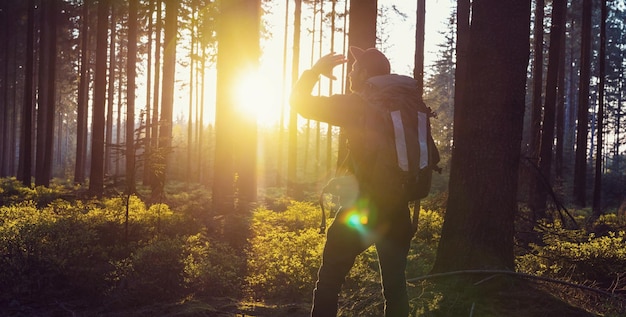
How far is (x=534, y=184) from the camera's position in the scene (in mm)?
13586

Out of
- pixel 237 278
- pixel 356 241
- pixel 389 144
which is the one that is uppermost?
pixel 389 144

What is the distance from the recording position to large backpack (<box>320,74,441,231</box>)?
121 inches

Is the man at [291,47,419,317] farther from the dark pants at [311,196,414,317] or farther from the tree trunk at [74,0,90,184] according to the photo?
the tree trunk at [74,0,90,184]

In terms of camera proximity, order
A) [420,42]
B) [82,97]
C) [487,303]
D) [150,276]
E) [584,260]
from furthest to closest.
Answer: [82,97] → [420,42] → [150,276] → [584,260] → [487,303]

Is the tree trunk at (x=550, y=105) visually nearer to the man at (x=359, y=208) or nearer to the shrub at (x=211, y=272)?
the shrub at (x=211, y=272)

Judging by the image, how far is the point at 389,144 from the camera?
3.09 meters

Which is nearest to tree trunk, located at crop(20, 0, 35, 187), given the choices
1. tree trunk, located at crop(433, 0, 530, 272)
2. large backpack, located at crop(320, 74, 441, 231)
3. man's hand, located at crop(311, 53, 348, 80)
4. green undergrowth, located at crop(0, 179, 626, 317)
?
green undergrowth, located at crop(0, 179, 626, 317)

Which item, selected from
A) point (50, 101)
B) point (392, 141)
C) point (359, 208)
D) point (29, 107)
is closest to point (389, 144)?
point (392, 141)

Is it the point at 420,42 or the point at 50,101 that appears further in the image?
the point at 50,101

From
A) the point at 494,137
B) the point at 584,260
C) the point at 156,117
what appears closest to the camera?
the point at 494,137

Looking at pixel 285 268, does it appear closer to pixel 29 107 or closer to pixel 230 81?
pixel 230 81

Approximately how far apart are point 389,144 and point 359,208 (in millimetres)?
473

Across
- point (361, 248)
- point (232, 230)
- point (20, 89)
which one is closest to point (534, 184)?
point (232, 230)

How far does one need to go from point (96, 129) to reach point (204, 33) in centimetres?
523
